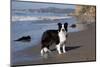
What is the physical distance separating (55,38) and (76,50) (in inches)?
12.2

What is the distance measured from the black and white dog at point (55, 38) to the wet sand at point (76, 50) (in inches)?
2.1

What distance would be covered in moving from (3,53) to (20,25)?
35 cm

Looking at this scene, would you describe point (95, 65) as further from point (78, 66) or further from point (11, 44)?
point (11, 44)

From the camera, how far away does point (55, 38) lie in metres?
2.47

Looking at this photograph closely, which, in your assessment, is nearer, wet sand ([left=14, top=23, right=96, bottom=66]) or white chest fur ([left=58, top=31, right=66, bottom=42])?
wet sand ([left=14, top=23, right=96, bottom=66])

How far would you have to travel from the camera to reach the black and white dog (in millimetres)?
2418

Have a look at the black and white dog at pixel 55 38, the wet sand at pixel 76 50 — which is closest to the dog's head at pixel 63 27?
the black and white dog at pixel 55 38

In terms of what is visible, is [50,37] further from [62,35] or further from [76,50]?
[76,50]

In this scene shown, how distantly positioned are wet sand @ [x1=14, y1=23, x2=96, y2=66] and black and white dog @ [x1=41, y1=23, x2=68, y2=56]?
54mm

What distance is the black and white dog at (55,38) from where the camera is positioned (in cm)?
242

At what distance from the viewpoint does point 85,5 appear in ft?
8.59

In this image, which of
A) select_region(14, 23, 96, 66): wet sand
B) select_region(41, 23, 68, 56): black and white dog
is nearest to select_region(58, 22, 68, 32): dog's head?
select_region(41, 23, 68, 56): black and white dog

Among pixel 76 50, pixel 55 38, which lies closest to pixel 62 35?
pixel 55 38

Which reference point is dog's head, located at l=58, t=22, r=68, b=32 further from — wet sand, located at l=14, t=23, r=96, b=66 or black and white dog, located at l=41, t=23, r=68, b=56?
wet sand, located at l=14, t=23, r=96, b=66
